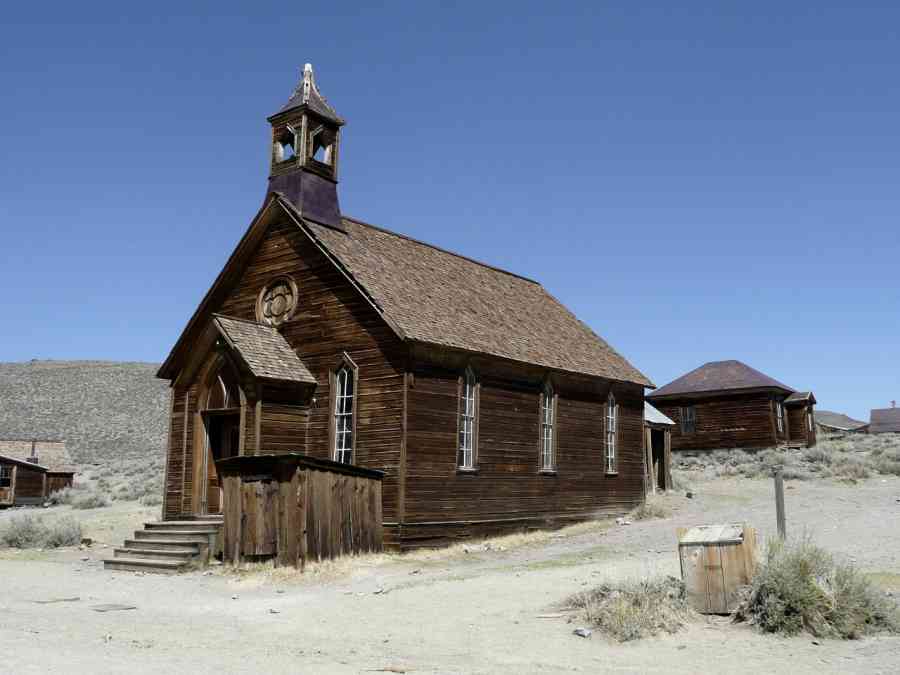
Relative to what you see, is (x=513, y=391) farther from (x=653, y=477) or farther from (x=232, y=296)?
(x=653, y=477)

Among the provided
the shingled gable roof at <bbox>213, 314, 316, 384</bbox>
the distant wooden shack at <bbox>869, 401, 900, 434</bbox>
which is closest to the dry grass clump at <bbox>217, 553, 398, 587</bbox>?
the shingled gable roof at <bbox>213, 314, 316, 384</bbox>

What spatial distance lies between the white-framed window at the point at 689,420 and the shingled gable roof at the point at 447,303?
68.6ft

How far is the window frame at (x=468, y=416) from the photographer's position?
64.0ft

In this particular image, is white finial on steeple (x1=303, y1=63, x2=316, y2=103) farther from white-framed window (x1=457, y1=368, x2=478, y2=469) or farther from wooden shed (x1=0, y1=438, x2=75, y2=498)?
wooden shed (x1=0, y1=438, x2=75, y2=498)

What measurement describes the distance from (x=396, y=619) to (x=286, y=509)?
472cm

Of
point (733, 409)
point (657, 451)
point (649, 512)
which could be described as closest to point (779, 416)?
point (733, 409)

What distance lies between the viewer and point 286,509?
1555cm

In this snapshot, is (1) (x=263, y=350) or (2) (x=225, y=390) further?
(2) (x=225, y=390)

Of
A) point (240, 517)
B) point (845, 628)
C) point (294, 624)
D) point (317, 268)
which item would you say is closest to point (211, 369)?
point (317, 268)

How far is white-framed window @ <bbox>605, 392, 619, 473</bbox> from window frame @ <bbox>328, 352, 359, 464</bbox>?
8732 millimetres

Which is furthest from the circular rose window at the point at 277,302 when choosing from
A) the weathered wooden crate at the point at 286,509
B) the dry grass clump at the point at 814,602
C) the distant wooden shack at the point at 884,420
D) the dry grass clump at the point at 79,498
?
the distant wooden shack at the point at 884,420

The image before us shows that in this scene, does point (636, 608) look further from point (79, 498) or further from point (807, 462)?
point (79, 498)

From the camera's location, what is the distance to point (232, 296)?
2175 cm

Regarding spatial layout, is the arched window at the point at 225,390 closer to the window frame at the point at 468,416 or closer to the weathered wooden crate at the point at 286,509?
the weathered wooden crate at the point at 286,509
